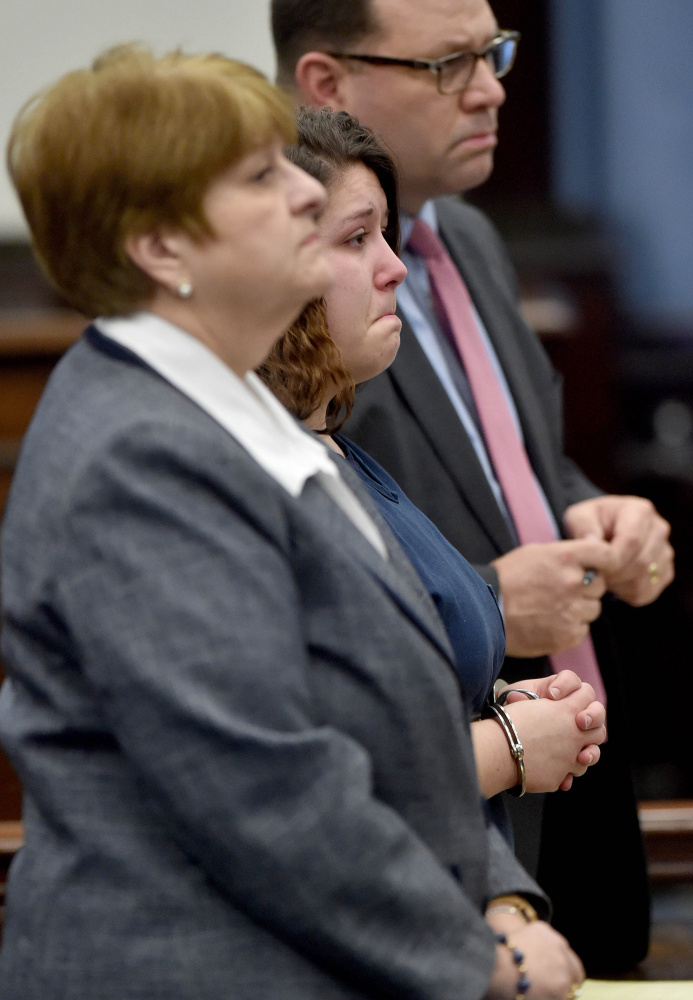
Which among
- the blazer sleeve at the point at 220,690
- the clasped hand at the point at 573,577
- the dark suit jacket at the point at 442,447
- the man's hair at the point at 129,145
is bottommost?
the clasped hand at the point at 573,577

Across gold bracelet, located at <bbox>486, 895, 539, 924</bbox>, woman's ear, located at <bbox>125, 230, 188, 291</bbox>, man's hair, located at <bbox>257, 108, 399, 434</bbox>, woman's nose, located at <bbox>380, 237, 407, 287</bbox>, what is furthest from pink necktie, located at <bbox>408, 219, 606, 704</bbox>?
woman's ear, located at <bbox>125, 230, 188, 291</bbox>

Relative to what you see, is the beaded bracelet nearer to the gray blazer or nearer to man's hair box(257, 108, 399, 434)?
the gray blazer

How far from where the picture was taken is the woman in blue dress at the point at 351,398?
111 centimetres

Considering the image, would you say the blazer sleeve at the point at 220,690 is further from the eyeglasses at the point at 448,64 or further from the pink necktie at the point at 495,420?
the eyeglasses at the point at 448,64

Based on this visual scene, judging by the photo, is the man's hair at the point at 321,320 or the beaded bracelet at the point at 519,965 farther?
the man's hair at the point at 321,320

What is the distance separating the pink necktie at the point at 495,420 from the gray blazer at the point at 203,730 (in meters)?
0.92

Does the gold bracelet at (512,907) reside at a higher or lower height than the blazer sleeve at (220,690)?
lower

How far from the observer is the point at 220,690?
2.57 feet

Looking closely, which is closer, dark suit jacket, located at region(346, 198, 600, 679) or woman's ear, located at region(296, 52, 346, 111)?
dark suit jacket, located at region(346, 198, 600, 679)

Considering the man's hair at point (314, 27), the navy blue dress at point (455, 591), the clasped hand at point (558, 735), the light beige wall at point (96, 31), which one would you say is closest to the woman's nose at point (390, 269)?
the navy blue dress at point (455, 591)

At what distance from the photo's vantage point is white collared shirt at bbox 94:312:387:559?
85 cm

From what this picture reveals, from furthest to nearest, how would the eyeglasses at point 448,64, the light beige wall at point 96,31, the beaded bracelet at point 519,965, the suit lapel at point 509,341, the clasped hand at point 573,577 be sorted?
the light beige wall at point 96,31, the suit lapel at point 509,341, the eyeglasses at point 448,64, the clasped hand at point 573,577, the beaded bracelet at point 519,965

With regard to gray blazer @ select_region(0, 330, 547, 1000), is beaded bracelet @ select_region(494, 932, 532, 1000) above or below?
below

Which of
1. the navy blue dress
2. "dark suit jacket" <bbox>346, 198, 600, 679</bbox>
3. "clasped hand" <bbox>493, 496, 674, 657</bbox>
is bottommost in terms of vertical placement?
"clasped hand" <bbox>493, 496, 674, 657</bbox>
